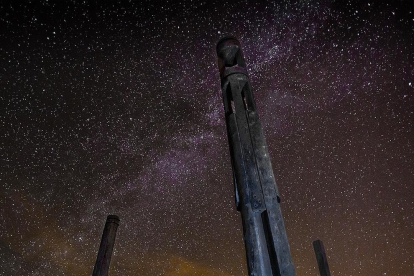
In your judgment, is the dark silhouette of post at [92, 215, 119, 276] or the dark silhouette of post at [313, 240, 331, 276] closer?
the dark silhouette of post at [92, 215, 119, 276]

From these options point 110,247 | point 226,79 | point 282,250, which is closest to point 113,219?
point 110,247

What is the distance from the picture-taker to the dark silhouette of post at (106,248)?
221 inches

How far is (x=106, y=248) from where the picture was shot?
5.84m

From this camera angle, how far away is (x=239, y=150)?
94.9 inches

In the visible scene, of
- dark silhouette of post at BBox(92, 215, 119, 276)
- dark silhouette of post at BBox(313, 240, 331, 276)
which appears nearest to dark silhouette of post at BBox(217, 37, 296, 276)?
A: dark silhouette of post at BBox(92, 215, 119, 276)

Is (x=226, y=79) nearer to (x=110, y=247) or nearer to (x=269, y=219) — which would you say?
(x=269, y=219)

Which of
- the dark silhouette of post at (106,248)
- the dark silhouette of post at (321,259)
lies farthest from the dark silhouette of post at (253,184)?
the dark silhouette of post at (321,259)

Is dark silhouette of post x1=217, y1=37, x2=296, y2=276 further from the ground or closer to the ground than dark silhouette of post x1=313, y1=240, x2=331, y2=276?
closer to the ground

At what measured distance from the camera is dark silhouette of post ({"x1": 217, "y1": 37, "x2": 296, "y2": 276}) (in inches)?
77.6

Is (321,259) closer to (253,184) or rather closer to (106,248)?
(106,248)

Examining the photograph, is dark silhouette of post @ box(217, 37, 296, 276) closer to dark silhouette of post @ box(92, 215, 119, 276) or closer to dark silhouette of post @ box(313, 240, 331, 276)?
dark silhouette of post @ box(92, 215, 119, 276)

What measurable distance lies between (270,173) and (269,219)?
40cm

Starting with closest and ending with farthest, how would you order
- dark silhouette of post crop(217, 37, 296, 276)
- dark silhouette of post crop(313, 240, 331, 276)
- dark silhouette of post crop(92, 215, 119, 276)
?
dark silhouette of post crop(217, 37, 296, 276), dark silhouette of post crop(92, 215, 119, 276), dark silhouette of post crop(313, 240, 331, 276)

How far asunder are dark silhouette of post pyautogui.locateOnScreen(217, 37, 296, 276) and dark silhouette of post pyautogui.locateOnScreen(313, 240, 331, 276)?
4982 mm
